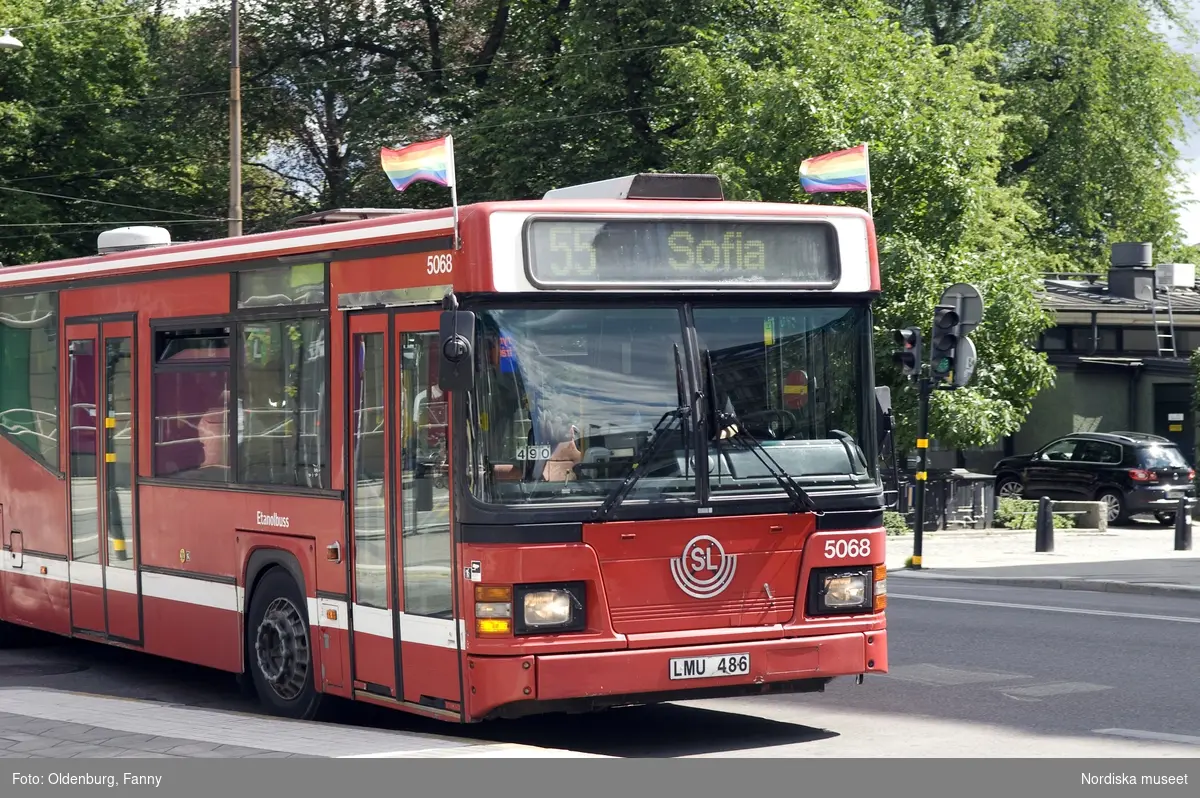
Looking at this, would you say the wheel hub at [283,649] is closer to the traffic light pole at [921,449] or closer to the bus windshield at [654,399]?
the bus windshield at [654,399]

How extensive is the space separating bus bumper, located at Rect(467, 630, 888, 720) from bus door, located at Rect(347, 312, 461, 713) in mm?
332

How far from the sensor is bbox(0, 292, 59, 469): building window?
43.5ft

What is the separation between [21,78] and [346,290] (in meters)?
38.4

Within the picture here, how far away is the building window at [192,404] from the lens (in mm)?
11055

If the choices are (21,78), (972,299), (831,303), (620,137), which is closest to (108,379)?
(831,303)

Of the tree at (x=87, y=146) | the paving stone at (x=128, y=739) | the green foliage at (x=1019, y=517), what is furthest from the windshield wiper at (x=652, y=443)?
the tree at (x=87, y=146)

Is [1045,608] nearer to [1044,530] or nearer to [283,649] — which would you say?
[1044,530]

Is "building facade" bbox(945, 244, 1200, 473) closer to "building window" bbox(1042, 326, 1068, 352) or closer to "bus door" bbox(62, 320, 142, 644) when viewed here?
"building window" bbox(1042, 326, 1068, 352)

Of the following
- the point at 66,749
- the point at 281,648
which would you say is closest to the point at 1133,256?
the point at 281,648

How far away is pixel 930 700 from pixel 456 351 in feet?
14.5

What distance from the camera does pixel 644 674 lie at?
28.7ft

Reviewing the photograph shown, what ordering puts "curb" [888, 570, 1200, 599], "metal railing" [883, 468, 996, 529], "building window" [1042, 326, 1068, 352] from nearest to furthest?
"curb" [888, 570, 1200, 599] < "metal railing" [883, 468, 996, 529] < "building window" [1042, 326, 1068, 352]

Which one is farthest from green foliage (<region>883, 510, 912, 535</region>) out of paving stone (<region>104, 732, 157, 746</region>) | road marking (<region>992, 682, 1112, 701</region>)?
paving stone (<region>104, 732, 157, 746</region>)

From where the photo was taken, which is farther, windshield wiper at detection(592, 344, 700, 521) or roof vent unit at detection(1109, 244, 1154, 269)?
roof vent unit at detection(1109, 244, 1154, 269)
